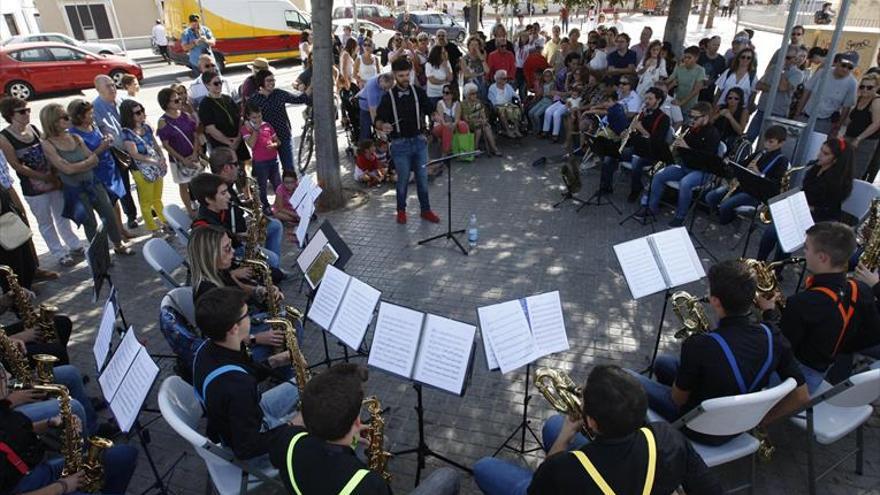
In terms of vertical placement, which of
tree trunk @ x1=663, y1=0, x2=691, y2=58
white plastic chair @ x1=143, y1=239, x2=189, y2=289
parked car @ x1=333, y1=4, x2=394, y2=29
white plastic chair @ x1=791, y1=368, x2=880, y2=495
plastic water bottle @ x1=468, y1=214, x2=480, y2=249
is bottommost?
plastic water bottle @ x1=468, y1=214, x2=480, y2=249

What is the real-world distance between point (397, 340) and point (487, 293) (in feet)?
9.73

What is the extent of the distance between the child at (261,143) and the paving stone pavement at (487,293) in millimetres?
1056

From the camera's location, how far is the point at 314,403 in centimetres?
236

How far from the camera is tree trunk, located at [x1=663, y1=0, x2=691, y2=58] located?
36.6 ft

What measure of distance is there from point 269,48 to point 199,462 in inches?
823

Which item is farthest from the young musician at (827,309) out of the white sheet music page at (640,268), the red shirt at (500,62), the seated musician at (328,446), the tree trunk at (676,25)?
the red shirt at (500,62)

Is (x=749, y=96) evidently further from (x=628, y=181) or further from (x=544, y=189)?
(x=544, y=189)

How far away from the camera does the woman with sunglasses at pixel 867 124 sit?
7473mm

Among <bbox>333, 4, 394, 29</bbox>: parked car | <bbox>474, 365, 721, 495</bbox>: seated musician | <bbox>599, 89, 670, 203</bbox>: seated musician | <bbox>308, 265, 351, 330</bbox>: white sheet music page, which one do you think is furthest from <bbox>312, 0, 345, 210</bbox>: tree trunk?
<bbox>333, 4, 394, 29</bbox>: parked car

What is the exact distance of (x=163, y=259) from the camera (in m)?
4.93

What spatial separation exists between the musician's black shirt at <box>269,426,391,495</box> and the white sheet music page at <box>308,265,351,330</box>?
4.24 feet

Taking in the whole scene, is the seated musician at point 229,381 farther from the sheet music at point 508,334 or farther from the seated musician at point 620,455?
the seated musician at point 620,455

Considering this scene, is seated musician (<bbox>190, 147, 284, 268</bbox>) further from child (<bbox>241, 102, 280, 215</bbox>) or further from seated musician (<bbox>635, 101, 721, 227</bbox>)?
seated musician (<bbox>635, 101, 721, 227</bbox>)

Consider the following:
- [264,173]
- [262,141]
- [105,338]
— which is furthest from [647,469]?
[264,173]
